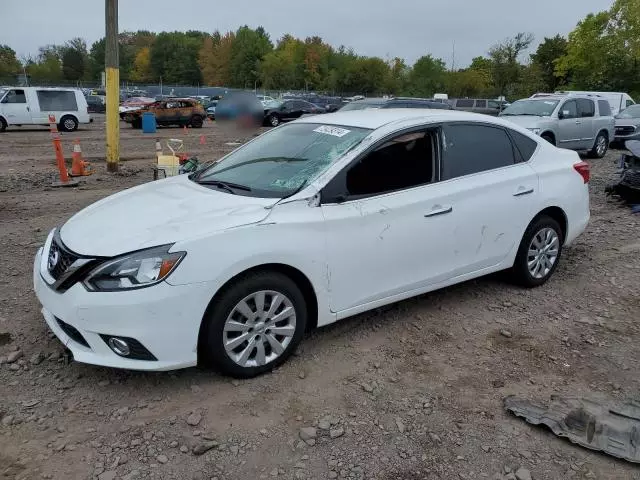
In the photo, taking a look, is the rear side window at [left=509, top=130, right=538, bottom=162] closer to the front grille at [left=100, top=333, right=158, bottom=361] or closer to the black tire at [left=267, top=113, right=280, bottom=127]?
the front grille at [left=100, top=333, right=158, bottom=361]

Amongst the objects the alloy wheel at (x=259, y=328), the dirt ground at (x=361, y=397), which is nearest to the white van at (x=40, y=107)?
the dirt ground at (x=361, y=397)

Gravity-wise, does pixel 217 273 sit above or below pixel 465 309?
above

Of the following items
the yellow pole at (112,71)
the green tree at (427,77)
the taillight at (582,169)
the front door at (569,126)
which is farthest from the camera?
the green tree at (427,77)

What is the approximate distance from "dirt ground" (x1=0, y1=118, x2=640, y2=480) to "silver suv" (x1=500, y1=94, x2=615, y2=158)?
8.86 meters

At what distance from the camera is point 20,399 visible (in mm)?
3205

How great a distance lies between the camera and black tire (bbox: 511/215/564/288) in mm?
4773

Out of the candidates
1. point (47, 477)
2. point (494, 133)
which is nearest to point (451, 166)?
point (494, 133)

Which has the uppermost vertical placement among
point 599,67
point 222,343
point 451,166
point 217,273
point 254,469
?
point 599,67

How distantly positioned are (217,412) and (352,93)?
62.4 meters

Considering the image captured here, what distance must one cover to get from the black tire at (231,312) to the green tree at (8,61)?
90.9 meters

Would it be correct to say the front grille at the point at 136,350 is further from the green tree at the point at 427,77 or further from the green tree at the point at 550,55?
the green tree at the point at 550,55

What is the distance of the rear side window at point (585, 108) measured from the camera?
13977 millimetres

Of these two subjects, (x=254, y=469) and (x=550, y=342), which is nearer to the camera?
(x=254, y=469)

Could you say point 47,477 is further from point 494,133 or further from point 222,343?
point 494,133
